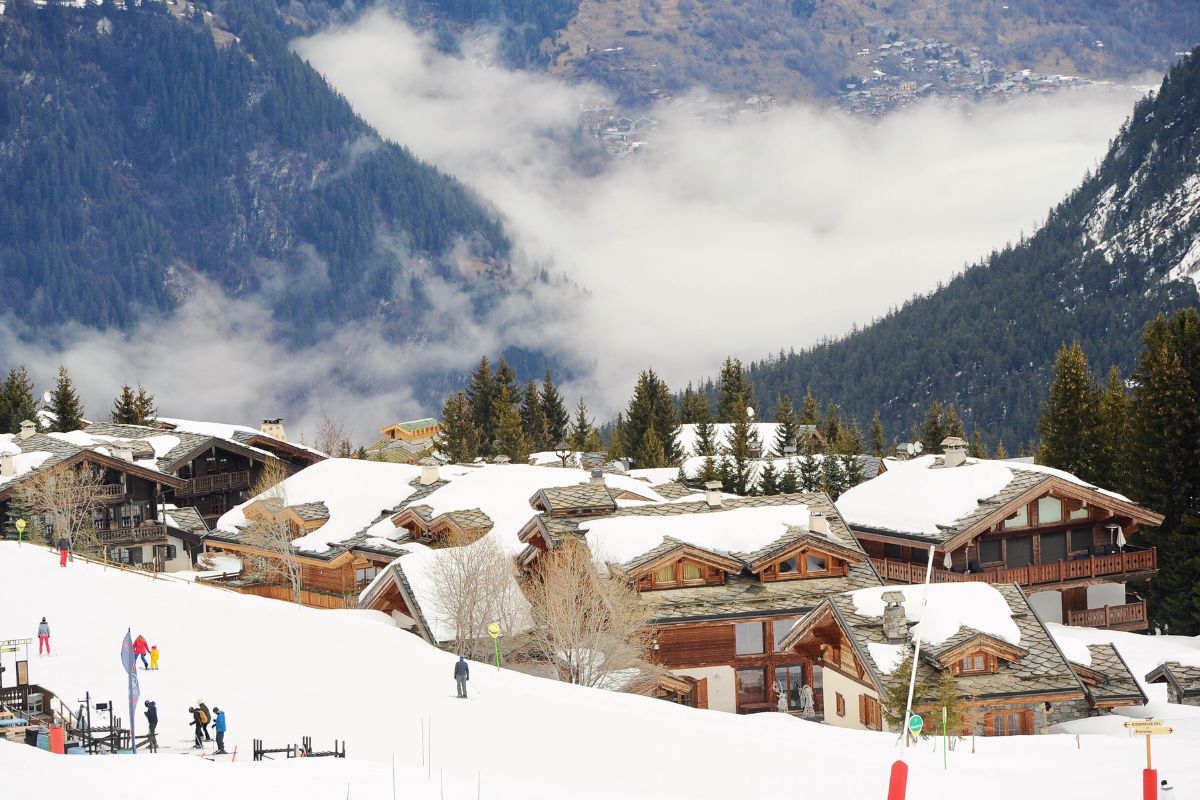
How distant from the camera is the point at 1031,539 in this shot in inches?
2899

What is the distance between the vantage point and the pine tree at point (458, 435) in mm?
127188

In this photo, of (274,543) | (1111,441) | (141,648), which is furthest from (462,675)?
(1111,441)

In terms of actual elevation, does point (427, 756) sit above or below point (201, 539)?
below

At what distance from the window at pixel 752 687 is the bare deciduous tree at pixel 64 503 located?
38.9m

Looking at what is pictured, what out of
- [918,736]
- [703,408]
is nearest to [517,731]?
[918,736]

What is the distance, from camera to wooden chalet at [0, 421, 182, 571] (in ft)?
295

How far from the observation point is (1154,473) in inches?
3130

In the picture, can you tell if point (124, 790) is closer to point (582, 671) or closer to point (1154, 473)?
point (582, 671)

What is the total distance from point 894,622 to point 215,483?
2574 inches

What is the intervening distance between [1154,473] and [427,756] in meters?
52.6

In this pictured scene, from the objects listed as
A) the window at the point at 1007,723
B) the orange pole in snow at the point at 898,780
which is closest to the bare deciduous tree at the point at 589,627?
the window at the point at 1007,723

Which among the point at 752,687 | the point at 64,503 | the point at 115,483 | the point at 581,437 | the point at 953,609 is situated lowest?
the point at 752,687

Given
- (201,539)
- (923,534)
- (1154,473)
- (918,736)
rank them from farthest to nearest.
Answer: (201,539) → (1154,473) → (923,534) → (918,736)

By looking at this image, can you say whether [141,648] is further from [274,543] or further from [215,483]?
[215,483]
